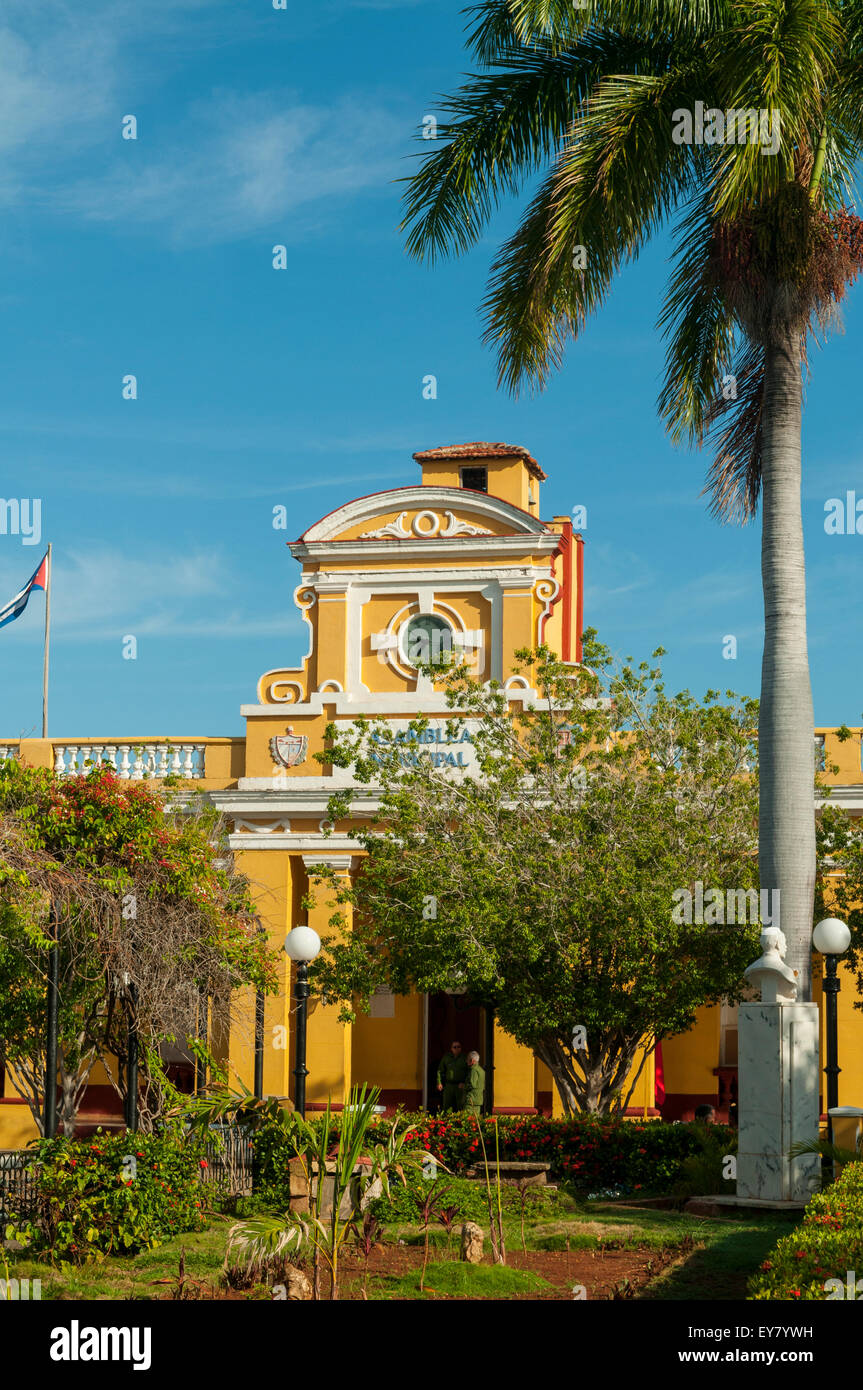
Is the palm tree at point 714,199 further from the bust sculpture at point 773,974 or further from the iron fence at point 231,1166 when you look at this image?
the iron fence at point 231,1166

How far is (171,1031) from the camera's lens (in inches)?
625

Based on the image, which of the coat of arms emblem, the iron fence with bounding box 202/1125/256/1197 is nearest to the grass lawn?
the iron fence with bounding box 202/1125/256/1197

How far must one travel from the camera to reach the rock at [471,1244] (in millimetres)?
11141

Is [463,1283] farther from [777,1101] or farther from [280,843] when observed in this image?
[280,843]

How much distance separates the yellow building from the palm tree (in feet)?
24.4

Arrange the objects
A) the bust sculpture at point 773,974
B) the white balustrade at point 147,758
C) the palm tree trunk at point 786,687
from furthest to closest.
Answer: the white balustrade at point 147,758 < the palm tree trunk at point 786,687 < the bust sculpture at point 773,974

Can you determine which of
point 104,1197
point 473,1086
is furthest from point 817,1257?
point 473,1086

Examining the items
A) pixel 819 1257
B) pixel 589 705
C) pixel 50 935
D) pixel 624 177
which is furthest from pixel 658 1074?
pixel 819 1257

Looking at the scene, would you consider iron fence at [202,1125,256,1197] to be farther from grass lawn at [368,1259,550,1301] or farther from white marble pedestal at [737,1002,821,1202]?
white marble pedestal at [737,1002,821,1202]

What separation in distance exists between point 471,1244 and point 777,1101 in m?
3.43

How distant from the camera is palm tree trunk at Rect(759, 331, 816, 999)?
47.1 feet

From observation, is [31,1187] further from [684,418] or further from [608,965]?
[684,418]

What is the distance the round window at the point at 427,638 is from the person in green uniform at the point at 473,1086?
289 inches

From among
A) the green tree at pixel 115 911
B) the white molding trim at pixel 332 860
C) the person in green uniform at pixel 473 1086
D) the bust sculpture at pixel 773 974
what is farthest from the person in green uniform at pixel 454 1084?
the bust sculpture at pixel 773 974
